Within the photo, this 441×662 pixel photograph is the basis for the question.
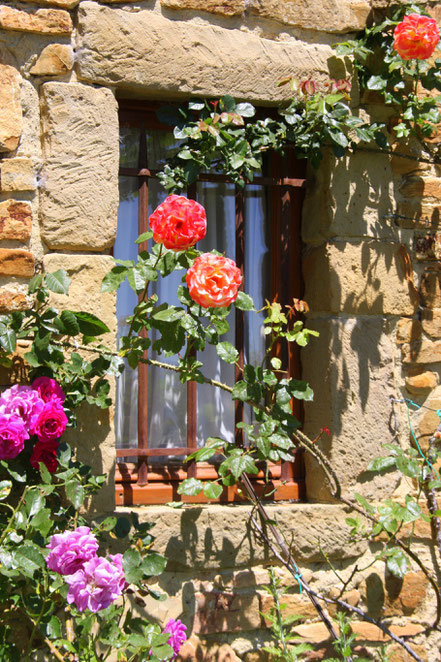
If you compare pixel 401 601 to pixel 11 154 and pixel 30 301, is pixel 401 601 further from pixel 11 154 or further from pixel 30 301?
pixel 11 154

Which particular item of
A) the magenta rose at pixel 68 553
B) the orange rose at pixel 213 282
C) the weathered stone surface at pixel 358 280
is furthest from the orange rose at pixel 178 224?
the magenta rose at pixel 68 553

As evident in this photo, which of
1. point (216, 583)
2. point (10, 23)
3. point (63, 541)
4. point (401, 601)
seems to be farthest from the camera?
point (401, 601)

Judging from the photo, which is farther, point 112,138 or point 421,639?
point 421,639

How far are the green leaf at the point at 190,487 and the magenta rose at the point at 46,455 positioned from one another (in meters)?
0.43

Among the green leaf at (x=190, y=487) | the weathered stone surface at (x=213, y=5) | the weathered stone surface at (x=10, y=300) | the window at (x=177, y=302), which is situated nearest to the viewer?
the weathered stone surface at (x=10, y=300)

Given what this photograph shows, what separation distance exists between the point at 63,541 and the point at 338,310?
1.27 meters

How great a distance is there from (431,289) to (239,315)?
73 centimetres

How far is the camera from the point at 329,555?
2.66m

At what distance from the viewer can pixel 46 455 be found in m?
2.24

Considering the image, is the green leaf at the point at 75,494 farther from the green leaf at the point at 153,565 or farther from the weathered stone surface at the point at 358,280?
the weathered stone surface at the point at 358,280

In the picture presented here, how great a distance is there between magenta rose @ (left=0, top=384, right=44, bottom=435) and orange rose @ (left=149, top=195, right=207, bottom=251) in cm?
56

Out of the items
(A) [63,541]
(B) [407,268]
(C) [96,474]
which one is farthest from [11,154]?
(B) [407,268]

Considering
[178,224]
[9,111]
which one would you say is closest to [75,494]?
[178,224]

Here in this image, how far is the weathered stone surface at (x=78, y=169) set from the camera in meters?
2.42
